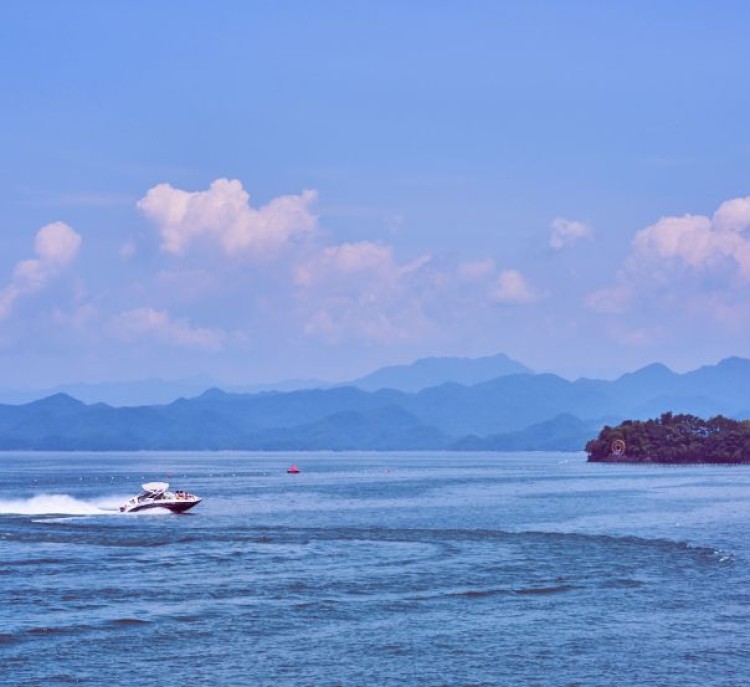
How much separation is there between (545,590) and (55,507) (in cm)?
9136

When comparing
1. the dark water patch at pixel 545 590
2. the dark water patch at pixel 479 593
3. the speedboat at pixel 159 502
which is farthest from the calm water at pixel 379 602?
the speedboat at pixel 159 502

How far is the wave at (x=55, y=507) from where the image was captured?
144m

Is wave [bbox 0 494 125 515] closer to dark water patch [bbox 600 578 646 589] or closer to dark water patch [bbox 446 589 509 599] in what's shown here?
dark water patch [bbox 446 589 509 599]

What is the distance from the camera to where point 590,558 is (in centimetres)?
9019

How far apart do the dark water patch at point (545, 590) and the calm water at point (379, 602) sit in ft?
0.41

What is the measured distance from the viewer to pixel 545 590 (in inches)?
2931

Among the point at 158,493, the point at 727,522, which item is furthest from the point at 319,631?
the point at 158,493

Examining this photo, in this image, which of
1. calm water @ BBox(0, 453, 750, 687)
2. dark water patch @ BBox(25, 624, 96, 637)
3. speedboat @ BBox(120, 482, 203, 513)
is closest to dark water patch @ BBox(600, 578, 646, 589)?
calm water @ BBox(0, 453, 750, 687)

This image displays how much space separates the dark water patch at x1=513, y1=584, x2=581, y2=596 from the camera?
73.5 m

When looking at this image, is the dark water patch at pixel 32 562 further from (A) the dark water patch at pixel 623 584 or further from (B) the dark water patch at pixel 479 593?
(A) the dark water patch at pixel 623 584

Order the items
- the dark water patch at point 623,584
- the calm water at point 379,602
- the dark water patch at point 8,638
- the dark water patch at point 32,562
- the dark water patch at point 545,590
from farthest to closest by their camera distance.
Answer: the dark water patch at point 32,562, the dark water patch at point 623,584, the dark water patch at point 545,590, the dark water patch at point 8,638, the calm water at point 379,602

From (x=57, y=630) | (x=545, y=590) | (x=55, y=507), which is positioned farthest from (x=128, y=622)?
(x=55, y=507)

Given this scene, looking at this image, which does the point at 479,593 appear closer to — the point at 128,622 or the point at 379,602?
the point at 379,602

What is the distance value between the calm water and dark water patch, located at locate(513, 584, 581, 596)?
0.12m
